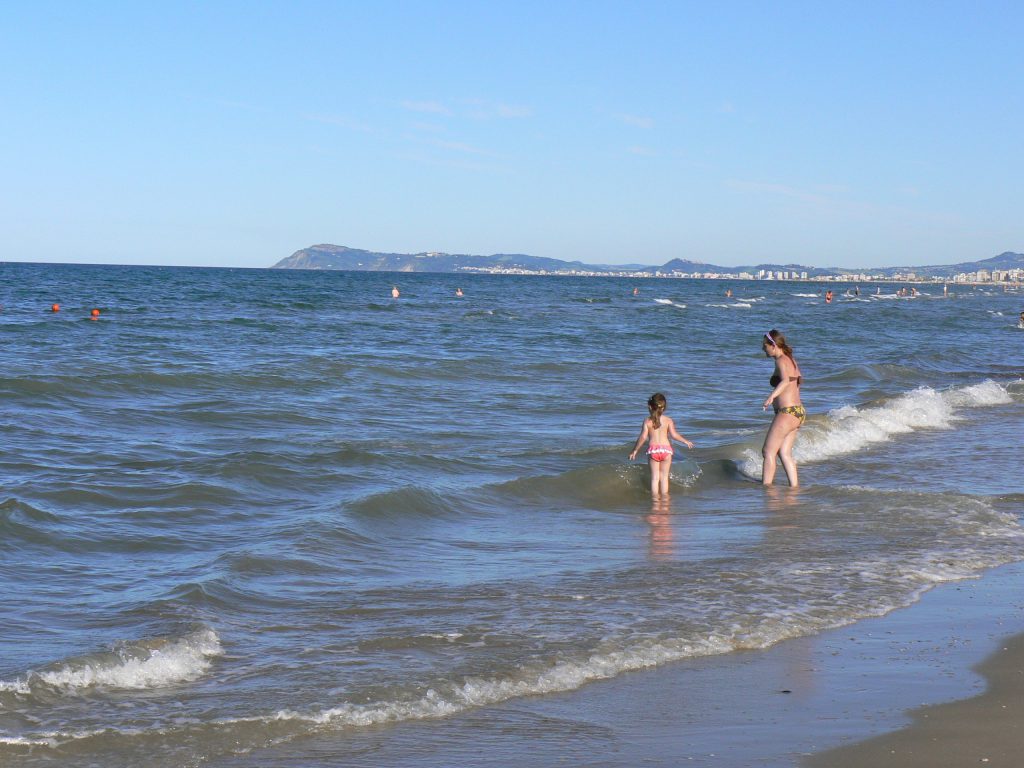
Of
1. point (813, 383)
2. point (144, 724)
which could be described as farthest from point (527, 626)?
point (813, 383)

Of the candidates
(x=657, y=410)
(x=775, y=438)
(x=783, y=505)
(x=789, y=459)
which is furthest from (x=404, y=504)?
(x=789, y=459)

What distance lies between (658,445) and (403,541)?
11.1 ft

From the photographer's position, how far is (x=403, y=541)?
923cm

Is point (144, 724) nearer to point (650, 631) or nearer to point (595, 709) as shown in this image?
point (595, 709)

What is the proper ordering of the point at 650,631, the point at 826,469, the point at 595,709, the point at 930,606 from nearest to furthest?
the point at 595,709 → the point at 650,631 → the point at 930,606 → the point at 826,469

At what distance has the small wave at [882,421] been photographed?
1458 cm

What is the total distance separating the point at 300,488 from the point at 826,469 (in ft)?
19.7

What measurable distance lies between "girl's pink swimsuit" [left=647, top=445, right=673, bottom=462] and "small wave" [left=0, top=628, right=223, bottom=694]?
6.22 metres

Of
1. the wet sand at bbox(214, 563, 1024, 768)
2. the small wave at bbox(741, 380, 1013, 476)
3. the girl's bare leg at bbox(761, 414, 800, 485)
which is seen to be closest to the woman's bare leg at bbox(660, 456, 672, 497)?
the girl's bare leg at bbox(761, 414, 800, 485)

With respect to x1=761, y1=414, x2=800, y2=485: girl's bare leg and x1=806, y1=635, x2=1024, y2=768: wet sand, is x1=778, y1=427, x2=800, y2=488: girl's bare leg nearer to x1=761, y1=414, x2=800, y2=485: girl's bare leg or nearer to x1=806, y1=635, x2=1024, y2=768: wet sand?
x1=761, y1=414, x2=800, y2=485: girl's bare leg

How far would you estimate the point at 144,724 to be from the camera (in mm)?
5027

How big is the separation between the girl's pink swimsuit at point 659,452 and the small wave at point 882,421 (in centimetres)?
166

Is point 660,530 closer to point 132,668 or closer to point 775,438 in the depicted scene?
point 775,438

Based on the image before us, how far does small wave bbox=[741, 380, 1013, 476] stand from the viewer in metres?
14.6
